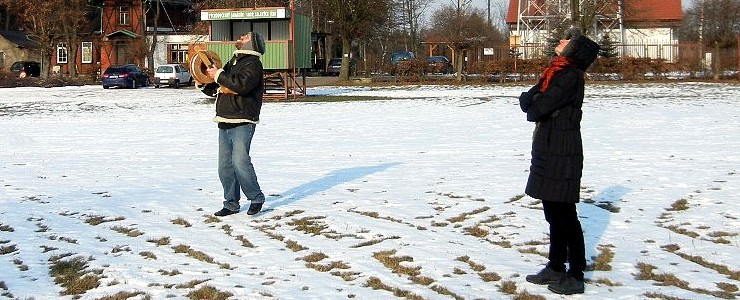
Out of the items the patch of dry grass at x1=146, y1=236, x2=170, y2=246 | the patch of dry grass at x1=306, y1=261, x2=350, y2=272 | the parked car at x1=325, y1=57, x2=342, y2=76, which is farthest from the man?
the parked car at x1=325, y1=57, x2=342, y2=76

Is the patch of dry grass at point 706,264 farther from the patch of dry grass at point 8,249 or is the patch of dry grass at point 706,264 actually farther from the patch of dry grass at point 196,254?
the patch of dry grass at point 8,249

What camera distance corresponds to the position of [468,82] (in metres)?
41.5

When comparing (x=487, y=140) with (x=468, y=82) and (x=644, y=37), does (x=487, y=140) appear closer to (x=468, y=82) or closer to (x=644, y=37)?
(x=468, y=82)

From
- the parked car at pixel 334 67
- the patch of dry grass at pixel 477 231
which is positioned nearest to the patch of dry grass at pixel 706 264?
the patch of dry grass at pixel 477 231

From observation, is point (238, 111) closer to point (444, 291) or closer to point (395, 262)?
point (395, 262)

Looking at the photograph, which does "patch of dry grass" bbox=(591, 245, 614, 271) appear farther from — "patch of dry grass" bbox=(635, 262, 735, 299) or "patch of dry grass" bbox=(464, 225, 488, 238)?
"patch of dry grass" bbox=(464, 225, 488, 238)

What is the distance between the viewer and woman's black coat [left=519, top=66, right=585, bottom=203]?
201 inches

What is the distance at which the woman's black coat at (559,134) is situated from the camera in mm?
5113

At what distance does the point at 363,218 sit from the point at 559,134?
2792 mm

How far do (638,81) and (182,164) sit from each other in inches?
1239

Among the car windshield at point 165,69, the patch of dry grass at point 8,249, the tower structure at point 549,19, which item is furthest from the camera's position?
the tower structure at point 549,19

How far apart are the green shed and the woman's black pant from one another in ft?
76.8

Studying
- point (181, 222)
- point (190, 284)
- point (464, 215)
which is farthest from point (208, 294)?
point (464, 215)

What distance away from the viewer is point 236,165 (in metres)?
7.67
